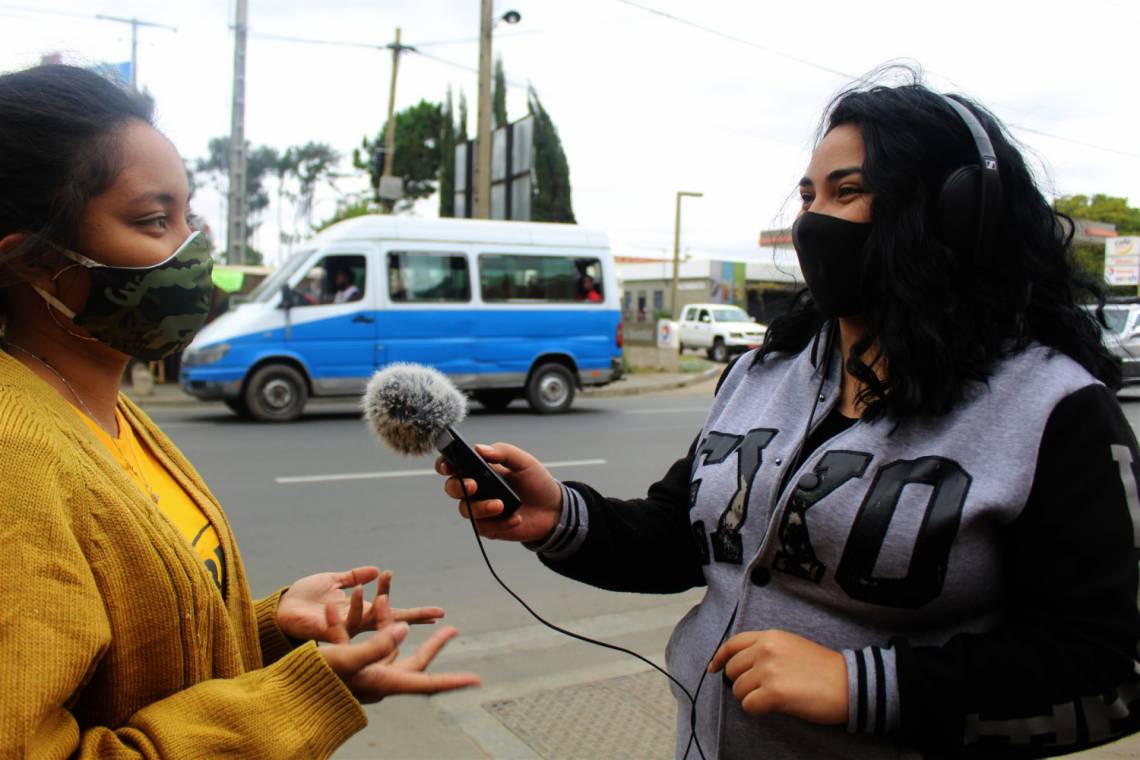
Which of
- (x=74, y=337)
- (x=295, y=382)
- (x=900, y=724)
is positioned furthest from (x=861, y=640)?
(x=295, y=382)

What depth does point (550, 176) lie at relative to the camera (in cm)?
3412

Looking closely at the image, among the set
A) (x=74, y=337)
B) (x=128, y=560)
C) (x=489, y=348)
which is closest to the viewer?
(x=128, y=560)

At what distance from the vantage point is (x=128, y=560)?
3.84ft

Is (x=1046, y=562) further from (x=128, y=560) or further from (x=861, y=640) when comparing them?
(x=128, y=560)

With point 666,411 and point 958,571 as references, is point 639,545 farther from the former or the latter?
point 666,411

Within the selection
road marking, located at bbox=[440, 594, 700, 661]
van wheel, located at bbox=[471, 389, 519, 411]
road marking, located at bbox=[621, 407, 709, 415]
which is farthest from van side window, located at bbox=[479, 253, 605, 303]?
road marking, located at bbox=[440, 594, 700, 661]

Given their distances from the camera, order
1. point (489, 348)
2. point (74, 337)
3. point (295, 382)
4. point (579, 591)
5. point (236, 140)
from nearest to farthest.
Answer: point (74, 337) < point (579, 591) < point (295, 382) < point (489, 348) < point (236, 140)

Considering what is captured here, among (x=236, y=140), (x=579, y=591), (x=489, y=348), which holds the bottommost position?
(x=579, y=591)

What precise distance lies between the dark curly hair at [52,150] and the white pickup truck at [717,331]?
26.8 m

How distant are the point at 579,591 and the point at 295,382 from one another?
7636mm

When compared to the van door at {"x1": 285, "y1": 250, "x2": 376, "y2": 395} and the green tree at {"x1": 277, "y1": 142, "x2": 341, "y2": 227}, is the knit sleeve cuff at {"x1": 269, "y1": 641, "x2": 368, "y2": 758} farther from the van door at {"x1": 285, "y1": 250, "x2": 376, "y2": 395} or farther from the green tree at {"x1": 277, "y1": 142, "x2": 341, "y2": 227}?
the green tree at {"x1": 277, "y1": 142, "x2": 341, "y2": 227}

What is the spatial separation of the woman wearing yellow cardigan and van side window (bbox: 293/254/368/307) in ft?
33.8

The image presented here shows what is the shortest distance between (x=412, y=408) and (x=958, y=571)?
3.04 ft

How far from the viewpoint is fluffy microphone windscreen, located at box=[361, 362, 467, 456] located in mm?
1584
